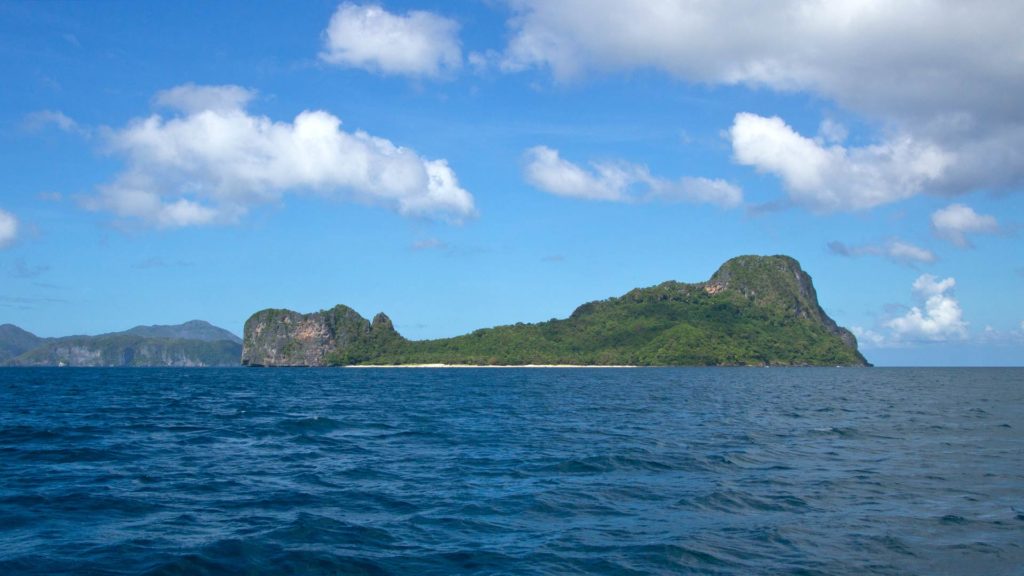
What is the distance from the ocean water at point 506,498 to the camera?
1817 centimetres

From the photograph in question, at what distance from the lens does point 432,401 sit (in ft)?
256

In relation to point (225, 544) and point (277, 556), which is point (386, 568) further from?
point (225, 544)

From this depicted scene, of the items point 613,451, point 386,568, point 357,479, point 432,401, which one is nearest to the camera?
point 386,568

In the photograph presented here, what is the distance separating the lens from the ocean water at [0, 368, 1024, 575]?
59.6 feet

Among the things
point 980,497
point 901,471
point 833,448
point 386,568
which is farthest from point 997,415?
point 386,568

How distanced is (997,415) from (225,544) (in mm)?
64361

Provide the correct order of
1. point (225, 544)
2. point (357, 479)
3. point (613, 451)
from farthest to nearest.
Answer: point (613, 451), point (357, 479), point (225, 544)

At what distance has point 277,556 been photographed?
18.1 meters

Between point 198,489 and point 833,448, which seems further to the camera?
point 833,448

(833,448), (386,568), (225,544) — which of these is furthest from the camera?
(833,448)

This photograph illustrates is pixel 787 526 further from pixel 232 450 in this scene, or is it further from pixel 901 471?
pixel 232 450

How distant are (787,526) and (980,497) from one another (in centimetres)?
955

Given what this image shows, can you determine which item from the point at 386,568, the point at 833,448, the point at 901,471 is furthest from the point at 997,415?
the point at 386,568

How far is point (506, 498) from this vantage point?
82.8ft
